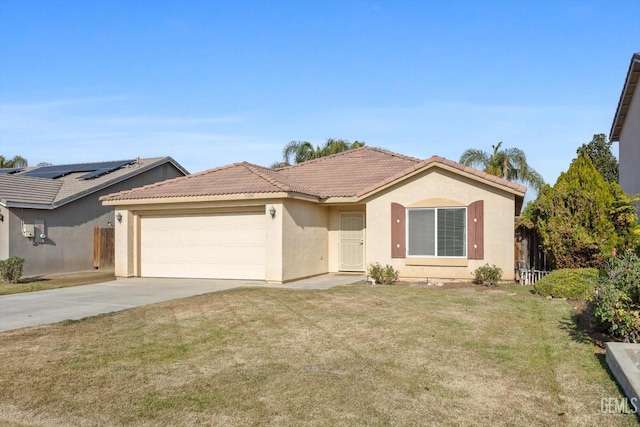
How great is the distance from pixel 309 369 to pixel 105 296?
8.42 meters

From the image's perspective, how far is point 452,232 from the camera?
49.5ft

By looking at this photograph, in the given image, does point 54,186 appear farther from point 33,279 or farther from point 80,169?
point 33,279

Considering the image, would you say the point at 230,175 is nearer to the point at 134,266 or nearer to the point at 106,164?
the point at 134,266

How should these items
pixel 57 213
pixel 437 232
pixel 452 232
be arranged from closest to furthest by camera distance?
pixel 452 232
pixel 437 232
pixel 57 213

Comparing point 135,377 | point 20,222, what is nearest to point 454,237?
point 135,377

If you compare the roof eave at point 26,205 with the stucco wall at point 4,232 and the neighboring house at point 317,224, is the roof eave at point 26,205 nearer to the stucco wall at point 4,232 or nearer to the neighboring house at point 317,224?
the stucco wall at point 4,232

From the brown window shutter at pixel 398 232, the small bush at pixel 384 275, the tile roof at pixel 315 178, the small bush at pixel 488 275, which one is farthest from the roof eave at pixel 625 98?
the small bush at pixel 384 275

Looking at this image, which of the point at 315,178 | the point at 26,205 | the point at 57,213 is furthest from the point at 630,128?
the point at 26,205

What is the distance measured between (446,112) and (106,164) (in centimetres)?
1707

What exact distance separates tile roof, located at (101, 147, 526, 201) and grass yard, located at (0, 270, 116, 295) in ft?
9.74

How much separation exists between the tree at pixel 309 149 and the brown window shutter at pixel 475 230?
734 inches

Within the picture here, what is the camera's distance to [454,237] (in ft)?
49.4

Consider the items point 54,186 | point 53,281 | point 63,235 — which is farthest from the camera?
point 54,186

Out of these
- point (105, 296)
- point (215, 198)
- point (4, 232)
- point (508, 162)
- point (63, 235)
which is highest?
point (508, 162)
